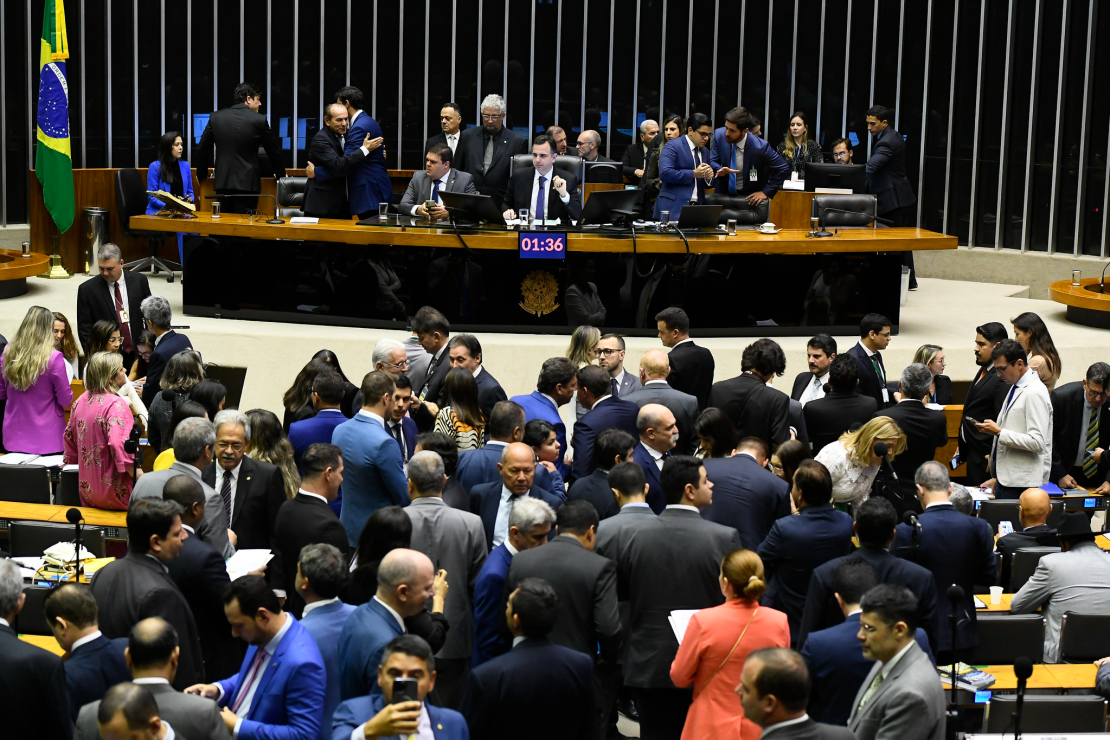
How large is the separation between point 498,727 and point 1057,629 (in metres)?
2.84

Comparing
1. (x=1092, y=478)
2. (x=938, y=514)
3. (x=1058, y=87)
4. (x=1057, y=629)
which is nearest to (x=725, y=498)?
(x=938, y=514)

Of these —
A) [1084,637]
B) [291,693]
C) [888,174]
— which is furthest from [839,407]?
[888,174]

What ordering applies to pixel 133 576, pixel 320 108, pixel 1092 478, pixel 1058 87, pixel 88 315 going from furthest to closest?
pixel 320 108 < pixel 1058 87 < pixel 88 315 < pixel 1092 478 < pixel 133 576

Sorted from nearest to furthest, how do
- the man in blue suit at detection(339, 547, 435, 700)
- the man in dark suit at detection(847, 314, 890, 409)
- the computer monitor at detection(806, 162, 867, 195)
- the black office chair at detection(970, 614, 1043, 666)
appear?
the man in blue suit at detection(339, 547, 435, 700), the black office chair at detection(970, 614, 1043, 666), the man in dark suit at detection(847, 314, 890, 409), the computer monitor at detection(806, 162, 867, 195)

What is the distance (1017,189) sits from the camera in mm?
14727

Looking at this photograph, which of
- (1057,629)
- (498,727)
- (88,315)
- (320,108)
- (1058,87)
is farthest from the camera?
(320,108)

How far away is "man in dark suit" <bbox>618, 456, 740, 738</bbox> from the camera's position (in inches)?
189

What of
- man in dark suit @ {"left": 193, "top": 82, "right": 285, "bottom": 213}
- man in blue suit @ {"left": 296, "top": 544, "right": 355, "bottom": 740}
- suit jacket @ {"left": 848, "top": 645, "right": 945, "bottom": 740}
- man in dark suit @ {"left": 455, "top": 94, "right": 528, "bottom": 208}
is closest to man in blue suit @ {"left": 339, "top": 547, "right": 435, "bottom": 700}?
man in blue suit @ {"left": 296, "top": 544, "right": 355, "bottom": 740}

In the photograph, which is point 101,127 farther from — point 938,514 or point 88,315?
point 938,514

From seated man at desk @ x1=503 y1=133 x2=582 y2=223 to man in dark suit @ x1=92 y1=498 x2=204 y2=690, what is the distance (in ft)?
20.2

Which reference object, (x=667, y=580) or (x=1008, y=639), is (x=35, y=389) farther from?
(x=1008, y=639)

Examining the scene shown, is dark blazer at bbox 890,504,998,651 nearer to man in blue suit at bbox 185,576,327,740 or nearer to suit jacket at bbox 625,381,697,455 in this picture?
suit jacket at bbox 625,381,697,455

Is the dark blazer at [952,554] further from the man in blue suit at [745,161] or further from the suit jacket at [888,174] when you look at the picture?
the suit jacket at [888,174]

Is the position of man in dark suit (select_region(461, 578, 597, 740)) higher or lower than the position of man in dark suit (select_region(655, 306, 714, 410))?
lower
